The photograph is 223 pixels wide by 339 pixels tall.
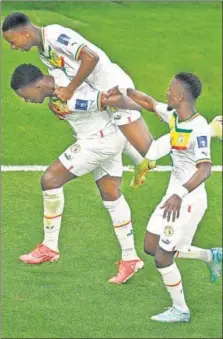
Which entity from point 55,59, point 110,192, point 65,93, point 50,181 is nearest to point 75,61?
point 55,59

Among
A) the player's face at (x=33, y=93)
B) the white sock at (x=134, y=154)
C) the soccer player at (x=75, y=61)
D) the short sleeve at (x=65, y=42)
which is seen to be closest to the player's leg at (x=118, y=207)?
the white sock at (x=134, y=154)

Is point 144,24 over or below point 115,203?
below

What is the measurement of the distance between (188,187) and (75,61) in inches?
65.4

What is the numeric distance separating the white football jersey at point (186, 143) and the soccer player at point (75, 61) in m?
0.36

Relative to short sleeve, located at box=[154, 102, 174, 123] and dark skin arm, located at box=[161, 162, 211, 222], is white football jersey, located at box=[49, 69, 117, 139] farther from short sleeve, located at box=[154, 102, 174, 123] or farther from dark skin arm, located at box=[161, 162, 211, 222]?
dark skin arm, located at box=[161, 162, 211, 222]

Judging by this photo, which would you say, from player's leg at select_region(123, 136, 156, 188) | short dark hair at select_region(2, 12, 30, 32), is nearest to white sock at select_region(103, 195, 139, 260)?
player's leg at select_region(123, 136, 156, 188)

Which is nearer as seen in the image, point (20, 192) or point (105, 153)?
point (105, 153)

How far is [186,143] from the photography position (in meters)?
9.74

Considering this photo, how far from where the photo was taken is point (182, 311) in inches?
404

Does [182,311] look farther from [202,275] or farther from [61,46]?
[61,46]

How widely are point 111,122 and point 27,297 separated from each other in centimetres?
162

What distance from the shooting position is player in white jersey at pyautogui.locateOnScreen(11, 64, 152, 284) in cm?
1048

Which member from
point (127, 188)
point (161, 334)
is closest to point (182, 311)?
point (161, 334)

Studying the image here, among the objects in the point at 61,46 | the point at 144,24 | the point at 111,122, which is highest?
the point at 61,46
